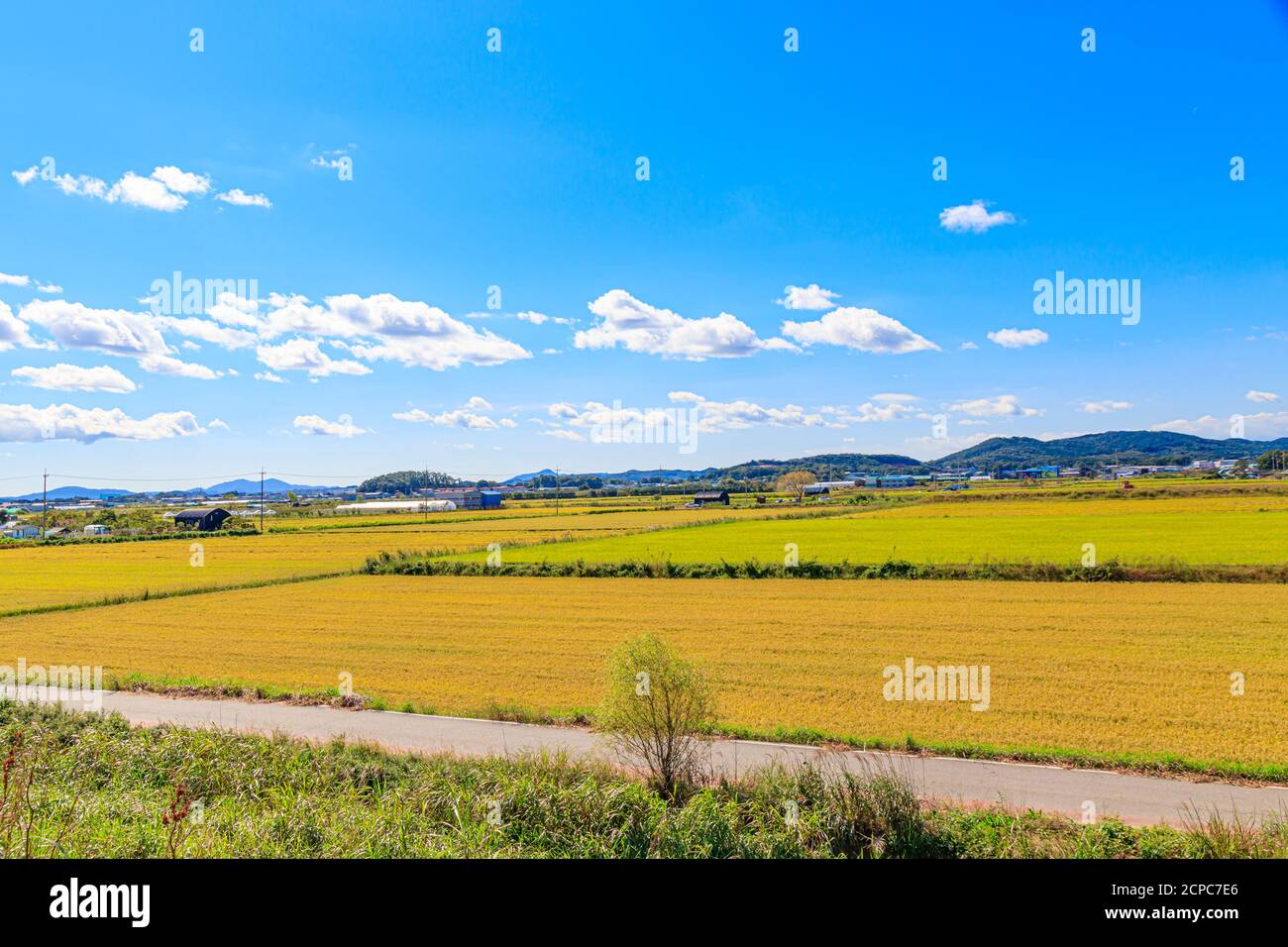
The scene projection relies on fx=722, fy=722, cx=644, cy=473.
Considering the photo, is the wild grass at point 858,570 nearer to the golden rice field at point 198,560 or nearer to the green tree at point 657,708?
the golden rice field at point 198,560

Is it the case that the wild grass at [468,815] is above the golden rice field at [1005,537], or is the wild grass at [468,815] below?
above

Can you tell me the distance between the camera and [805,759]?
12023 mm

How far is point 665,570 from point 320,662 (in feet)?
72.1

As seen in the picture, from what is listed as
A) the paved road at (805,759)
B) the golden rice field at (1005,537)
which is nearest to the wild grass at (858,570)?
the golden rice field at (1005,537)

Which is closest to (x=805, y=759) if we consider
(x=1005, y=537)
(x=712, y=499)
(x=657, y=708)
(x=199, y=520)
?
(x=657, y=708)

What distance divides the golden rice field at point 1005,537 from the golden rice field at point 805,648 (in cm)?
1048

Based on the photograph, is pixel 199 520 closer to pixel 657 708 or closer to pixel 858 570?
pixel 858 570

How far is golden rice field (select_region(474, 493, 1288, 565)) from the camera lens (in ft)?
139

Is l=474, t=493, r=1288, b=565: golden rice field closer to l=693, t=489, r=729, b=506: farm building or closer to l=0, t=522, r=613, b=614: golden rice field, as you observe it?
l=0, t=522, r=613, b=614: golden rice field

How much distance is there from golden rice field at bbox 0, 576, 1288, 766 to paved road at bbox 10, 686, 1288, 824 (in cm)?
126

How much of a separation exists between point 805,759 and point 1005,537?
157 feet

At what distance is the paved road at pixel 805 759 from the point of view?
10.2m

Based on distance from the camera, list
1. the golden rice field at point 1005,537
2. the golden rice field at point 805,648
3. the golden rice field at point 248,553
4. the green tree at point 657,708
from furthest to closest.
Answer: the golden rice field at point 1005,537, the golden rice field at point 248,553, the golden rice field at point 805,648, the green tree at point 657,708

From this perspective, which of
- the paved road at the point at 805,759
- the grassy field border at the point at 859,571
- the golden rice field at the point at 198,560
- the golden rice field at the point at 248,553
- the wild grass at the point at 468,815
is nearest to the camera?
the wild grass at the point at 468,815
